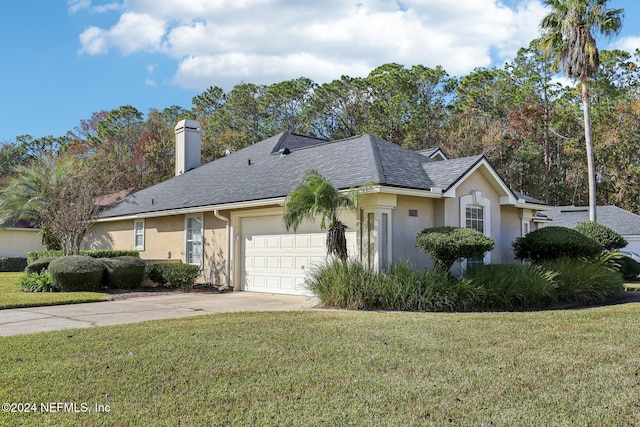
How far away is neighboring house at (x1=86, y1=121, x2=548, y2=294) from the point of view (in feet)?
44.5

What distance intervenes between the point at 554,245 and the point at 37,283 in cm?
1501

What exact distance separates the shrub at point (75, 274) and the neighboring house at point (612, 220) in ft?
82.6

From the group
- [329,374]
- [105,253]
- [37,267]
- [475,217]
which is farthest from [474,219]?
[37,267]

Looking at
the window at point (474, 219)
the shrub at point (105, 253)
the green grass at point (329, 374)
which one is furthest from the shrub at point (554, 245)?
the shrub at point (105, 253)

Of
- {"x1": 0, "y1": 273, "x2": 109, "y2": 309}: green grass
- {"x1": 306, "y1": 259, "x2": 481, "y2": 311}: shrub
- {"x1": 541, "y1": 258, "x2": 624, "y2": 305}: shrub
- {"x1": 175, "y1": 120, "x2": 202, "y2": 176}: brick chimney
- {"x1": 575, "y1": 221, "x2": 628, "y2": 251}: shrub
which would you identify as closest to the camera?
{"x1": 306, "y1": 259, "x2": 481, "y2": 311}: shrub

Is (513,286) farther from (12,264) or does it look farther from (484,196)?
(12,264)

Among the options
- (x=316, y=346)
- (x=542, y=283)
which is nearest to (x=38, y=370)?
(x=316, y=346)

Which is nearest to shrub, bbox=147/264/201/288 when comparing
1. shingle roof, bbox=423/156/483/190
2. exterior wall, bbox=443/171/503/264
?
shingle roof, bbox=423/156/483/190

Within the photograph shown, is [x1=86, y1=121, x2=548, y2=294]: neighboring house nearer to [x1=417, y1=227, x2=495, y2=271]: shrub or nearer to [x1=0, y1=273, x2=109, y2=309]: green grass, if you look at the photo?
[x1=417, y1=227, x2=495, y2=271]: shrub

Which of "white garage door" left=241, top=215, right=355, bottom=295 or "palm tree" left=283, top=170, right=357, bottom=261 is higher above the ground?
"palm tree" left=283, top=170, right=357, bottom=261

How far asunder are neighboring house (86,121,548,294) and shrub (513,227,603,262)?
3.41ft

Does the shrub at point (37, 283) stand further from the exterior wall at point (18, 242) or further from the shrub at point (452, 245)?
the exterior wall at point (18, 242)

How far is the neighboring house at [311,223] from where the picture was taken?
44.5 ft

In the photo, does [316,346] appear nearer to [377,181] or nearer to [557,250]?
[377,181]
